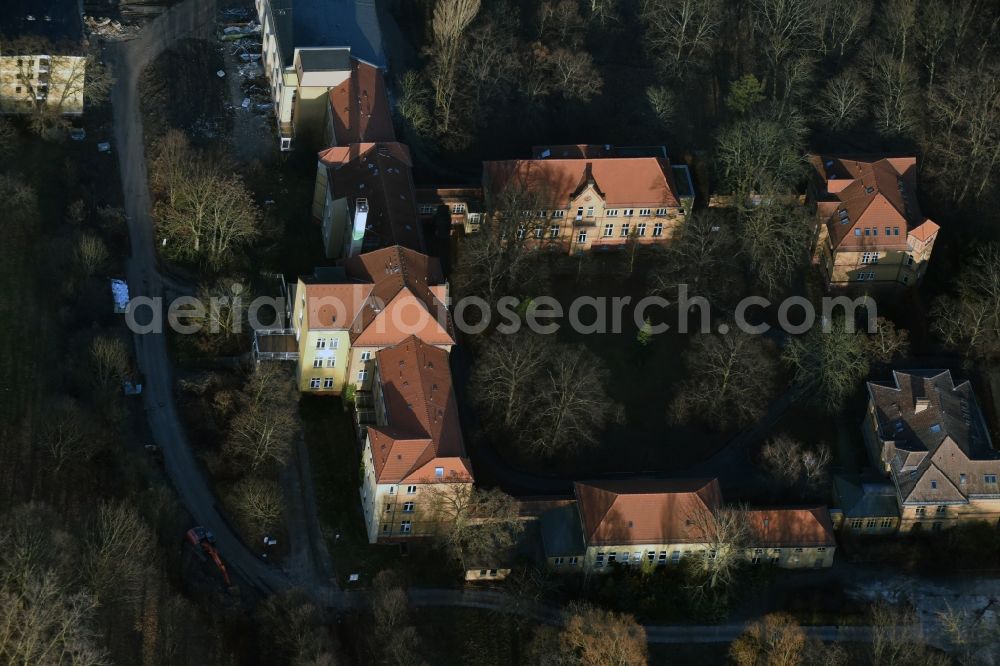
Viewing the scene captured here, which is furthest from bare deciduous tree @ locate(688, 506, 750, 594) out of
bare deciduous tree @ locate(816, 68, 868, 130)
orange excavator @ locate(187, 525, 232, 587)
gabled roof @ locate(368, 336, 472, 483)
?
bare deciduous tree @ locate(816, 68, 868, 130)

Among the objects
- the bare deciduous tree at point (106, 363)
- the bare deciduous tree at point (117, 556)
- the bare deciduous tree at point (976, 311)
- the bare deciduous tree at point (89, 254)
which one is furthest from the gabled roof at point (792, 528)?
the bare deciduous tree at point (89, 254)

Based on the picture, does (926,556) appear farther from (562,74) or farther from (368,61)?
(368,61)

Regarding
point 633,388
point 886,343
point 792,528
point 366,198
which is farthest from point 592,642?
point 366,198

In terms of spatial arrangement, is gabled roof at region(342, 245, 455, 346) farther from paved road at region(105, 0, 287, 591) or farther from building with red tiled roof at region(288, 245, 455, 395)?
paved road at region(105, 0, 287, 591)

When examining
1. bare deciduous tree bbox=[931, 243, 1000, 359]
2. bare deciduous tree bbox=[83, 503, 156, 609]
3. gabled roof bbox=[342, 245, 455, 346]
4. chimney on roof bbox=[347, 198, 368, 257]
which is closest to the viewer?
bare deciduous tree bbox=[83, 503, 156, 609]

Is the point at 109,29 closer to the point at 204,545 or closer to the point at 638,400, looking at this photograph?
the point at 204,545

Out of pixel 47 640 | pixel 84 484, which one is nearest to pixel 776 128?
pixel 84 484

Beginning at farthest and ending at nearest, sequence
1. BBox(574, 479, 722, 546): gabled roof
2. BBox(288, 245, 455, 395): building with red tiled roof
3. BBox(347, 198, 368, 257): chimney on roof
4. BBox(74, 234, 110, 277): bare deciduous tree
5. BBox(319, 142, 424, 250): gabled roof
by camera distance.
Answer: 1. BBox(319, 142, 424, 250): gabled roof
2. BBox(74, 234, 110, 277): bare deciduous tree
3. BBox(347, 198, 368, 257): chimney on roof
4. BBox(288, 245, 455, 395): building with red tiled roof
5. BBox(574, 479, 722, 546): gabled roof

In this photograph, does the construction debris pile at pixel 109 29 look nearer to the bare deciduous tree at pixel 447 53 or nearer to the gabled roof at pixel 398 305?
the bare deciduous tree at pixel 447 53
